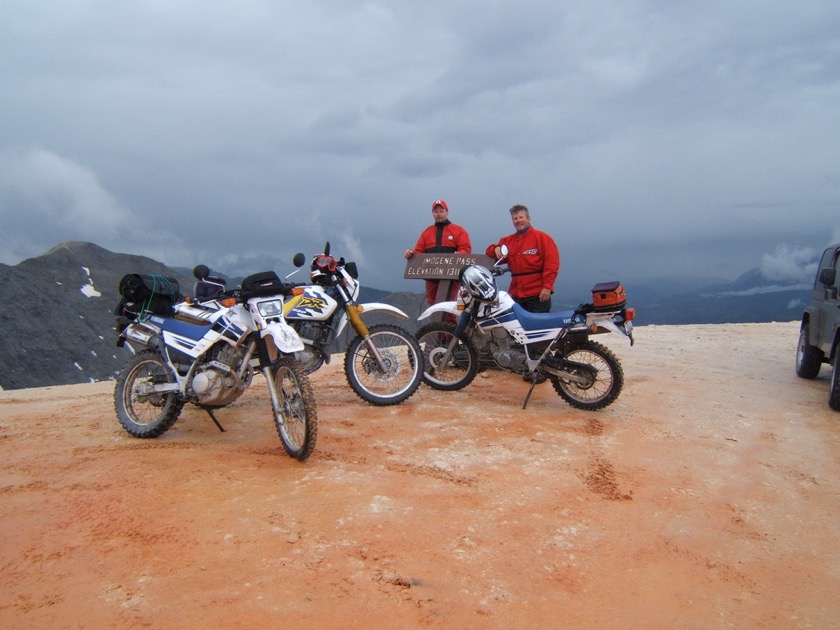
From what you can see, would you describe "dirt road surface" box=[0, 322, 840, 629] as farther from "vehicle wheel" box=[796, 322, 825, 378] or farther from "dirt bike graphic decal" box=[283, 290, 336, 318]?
"vehicle wheel" box=[796, 322, 825, 378]

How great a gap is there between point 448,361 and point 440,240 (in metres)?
2.01

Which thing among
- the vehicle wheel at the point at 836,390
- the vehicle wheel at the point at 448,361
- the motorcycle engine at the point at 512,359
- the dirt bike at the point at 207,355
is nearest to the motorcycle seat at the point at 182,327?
the dirt bike at the point at 207,355

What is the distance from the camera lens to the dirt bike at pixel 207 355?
4469 mm

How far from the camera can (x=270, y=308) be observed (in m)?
4.74

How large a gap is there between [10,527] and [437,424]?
10.5 feet

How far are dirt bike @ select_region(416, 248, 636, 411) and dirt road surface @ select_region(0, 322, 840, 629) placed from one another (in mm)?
366

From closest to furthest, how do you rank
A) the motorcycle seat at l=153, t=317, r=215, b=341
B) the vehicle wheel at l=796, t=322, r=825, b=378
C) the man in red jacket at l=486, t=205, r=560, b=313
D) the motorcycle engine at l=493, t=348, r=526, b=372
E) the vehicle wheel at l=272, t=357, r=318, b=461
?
the vehicle wheel at l=272, t=357, r=318, b=461
the motorcycle seat at l=153, t=317, r=215, b=341
the motorcycle engine at l=493, t=348, r=526, b=372
the man in red jacket at l=486, t=205, r=560, b=313
the vehicle wheel at l=796, t=322, r=825, b=378

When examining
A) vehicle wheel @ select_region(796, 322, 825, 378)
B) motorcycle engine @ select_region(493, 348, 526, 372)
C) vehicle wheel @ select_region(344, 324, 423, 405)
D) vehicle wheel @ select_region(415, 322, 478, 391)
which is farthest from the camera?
vehicle wheel @ select_region(796, 322, 825, 378)

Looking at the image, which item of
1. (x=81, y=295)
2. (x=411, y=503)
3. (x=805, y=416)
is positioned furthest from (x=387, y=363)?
(x=81, y=295)

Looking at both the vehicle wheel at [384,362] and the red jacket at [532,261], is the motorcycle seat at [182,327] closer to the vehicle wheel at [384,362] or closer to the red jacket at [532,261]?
the vehicle wheel at [384,362]

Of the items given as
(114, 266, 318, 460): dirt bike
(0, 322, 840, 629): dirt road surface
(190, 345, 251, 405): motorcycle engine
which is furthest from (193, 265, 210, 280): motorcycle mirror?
(0, 322, 840, 629): dirt road surface

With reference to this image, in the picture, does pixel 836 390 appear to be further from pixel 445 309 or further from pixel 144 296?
pixel 144 296

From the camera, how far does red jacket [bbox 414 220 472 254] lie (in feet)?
26.4

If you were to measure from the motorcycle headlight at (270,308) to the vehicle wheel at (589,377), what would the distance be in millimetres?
2767
